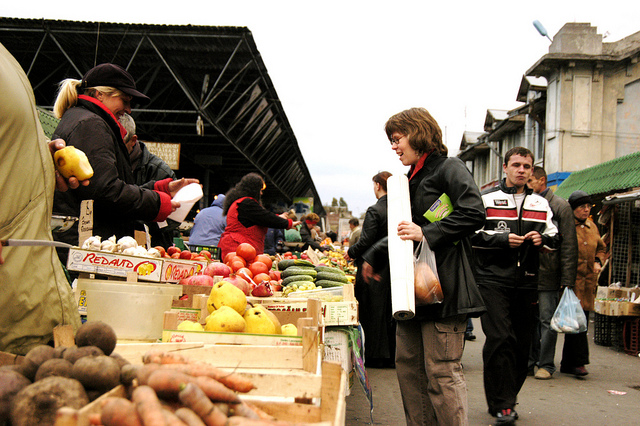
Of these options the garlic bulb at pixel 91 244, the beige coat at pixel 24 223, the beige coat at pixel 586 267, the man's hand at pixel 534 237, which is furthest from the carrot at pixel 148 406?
the beige coat at pixel 586 267

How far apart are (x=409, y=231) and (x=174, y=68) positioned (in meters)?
10.7

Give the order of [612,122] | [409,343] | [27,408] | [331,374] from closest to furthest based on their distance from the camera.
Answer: [27,408]
[331,374]
[409,343]
[612,122]

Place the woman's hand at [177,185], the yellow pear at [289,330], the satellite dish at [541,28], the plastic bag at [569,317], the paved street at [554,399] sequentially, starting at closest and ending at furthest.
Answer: the yellow pear at [289,330] < the woman's hand at [177,185] < the paved street at [554,399] < the plastic bag at [569,317] < the satellite dish at [541,28]

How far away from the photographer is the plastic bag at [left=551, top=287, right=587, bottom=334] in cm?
559

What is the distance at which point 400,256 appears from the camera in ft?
10.3

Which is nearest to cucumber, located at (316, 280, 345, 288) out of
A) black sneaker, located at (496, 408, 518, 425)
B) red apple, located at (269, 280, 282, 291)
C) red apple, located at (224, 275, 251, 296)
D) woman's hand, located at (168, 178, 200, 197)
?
red apple, located at (269, 280, 282, 291)

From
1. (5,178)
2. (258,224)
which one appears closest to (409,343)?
(5,178)

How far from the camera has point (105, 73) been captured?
3.48 meters

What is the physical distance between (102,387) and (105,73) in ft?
8.42

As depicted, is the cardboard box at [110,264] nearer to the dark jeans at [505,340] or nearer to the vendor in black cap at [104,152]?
the vendor in black cap at [104,152]

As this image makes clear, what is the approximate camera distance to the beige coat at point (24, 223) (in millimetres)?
1934

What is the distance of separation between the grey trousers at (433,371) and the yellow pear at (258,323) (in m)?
0.99

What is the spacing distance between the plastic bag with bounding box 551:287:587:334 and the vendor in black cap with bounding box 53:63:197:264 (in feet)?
14.3

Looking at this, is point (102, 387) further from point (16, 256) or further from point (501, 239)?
point (501, 239)
